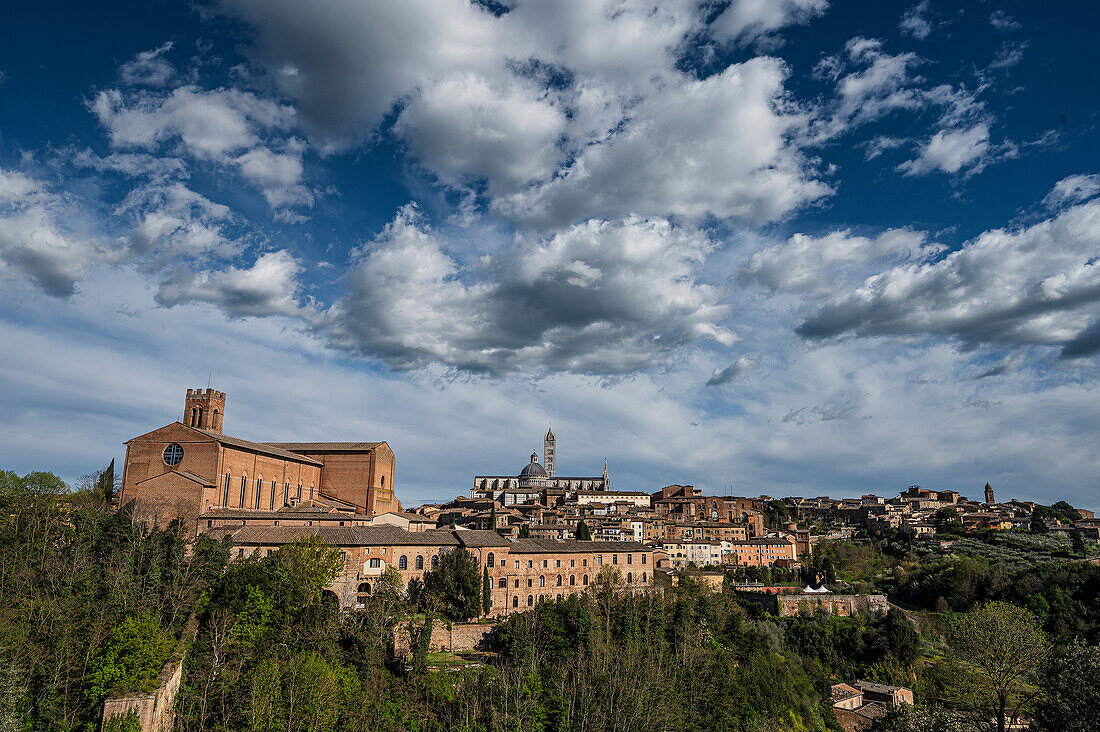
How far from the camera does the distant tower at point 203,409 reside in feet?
232

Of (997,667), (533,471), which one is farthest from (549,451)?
(997,667)

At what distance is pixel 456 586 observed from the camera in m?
50.8

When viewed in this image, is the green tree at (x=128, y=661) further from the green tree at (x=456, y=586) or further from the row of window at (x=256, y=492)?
the row of window at (x=256, y=492)

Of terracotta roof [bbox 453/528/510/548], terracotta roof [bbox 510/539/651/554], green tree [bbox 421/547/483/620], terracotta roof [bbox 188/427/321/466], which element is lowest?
green tree [bbox 421/547/483/620]

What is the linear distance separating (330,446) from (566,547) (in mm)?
30062

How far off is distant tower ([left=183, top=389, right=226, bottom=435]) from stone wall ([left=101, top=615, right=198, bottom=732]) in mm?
39908

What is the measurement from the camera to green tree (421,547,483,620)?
50.4 meters

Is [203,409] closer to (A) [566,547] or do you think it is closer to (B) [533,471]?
(A) [566,547]

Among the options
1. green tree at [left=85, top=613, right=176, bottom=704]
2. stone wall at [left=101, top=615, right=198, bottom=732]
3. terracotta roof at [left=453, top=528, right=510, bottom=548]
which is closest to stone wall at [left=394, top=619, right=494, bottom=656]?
terracotta roof at [left=453, top=528, right=510, bottom=548]

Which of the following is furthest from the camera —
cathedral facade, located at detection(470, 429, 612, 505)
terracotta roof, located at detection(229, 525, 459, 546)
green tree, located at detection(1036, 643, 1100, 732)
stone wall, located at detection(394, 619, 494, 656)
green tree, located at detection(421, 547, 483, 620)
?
cathedral facade, located at detection(470, 429, 612, 505)

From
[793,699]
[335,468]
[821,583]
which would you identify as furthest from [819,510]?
[335,468]

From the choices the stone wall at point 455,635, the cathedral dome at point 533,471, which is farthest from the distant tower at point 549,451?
the stone wall at point 455,635

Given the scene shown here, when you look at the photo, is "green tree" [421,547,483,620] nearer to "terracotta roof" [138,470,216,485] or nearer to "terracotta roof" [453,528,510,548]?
"terracotta roof" [453,528,510,548]

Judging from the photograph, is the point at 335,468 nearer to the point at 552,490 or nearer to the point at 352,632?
the point at 352,632
